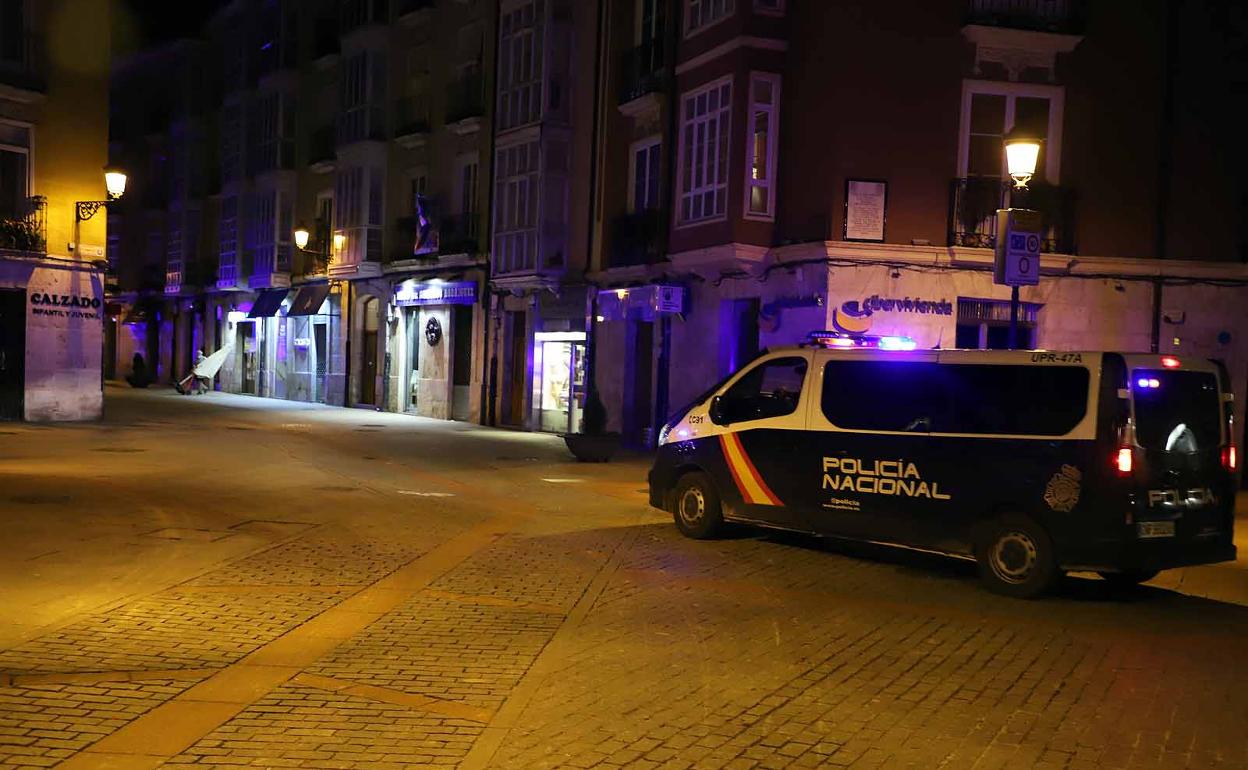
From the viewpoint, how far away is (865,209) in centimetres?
1931

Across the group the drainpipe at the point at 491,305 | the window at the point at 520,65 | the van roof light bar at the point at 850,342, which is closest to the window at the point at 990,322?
the van roof light bar at the point at 850,342

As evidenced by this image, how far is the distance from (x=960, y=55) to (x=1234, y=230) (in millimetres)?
5846

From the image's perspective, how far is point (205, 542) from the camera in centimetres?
1068

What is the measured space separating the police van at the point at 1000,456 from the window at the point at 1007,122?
A: 34.2 ft

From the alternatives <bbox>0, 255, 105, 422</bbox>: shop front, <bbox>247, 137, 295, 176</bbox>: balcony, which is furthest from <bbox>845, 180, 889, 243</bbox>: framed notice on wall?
<bbox>247, 137, 295, 176</bbox>: balcony

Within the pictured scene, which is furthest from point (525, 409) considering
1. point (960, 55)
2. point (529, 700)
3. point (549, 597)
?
point (529, 700)

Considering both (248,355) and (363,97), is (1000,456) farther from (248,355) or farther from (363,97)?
(248,355)

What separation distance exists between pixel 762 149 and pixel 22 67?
1590 cm

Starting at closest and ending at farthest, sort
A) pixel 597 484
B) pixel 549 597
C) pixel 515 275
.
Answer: pixel 549 597 → pixel 597 484 → pixel 515 275

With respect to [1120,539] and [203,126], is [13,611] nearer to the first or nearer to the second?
[1120,539]

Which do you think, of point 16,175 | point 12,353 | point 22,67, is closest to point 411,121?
point 22,67

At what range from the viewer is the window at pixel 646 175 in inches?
950

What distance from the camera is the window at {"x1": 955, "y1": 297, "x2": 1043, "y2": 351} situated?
64.9ft

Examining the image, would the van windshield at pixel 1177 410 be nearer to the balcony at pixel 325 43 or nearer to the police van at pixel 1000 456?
the police van at pixel 1000 456
